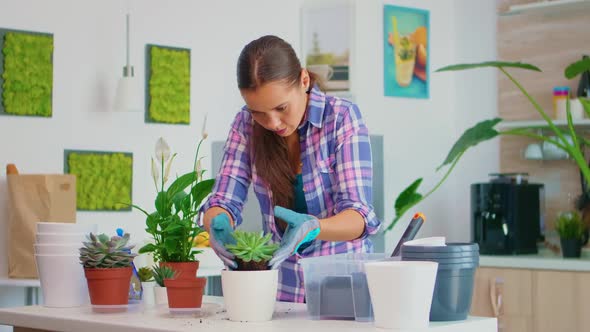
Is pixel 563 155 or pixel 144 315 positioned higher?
pixel 563 155

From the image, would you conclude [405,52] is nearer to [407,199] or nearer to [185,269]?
[407,199]

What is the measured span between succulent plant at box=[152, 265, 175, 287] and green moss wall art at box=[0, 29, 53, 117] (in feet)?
6.10

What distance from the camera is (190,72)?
4332 mm

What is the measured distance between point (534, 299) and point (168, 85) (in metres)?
1.90

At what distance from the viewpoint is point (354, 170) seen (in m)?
2.17

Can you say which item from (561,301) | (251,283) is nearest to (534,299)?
(561,301)

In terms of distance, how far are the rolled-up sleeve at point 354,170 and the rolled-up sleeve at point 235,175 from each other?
239 mm

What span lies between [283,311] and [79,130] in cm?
217

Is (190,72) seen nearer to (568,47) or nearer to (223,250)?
(568,47)

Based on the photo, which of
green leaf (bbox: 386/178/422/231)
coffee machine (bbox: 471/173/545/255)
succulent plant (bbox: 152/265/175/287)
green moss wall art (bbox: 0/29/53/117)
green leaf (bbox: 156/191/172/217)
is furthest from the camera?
green leaf (bbox: 386/178/422/231)

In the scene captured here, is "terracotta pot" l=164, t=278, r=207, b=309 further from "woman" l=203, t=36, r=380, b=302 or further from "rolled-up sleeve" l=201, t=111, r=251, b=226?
"rolled-up sleeve" l=201, t=111, r=251, b=226

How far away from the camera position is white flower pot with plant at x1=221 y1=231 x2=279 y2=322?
185 centimetres

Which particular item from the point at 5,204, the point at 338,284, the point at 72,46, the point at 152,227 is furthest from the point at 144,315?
the point at 72,46

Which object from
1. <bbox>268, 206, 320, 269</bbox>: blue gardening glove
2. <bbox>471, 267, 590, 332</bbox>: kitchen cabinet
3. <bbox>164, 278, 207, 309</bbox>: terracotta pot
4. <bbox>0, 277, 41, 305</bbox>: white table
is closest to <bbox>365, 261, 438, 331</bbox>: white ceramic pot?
<bbox>268, 206, 320, 269</bbox>: blue gardening glove
